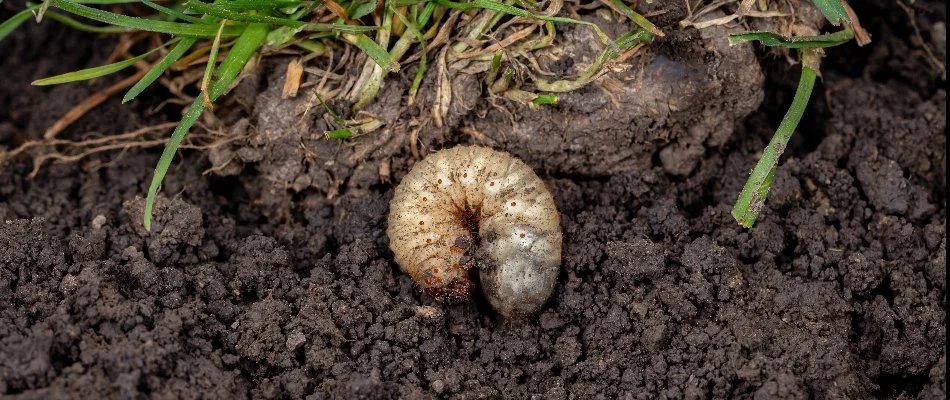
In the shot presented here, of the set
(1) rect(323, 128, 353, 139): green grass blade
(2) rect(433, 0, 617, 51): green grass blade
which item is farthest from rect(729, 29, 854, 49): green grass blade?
(1) rect(323, 128, 353, 139): green grass blade

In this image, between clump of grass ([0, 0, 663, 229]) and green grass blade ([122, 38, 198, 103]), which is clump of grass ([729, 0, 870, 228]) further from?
green grass blade ([122, 38, 198, 103])

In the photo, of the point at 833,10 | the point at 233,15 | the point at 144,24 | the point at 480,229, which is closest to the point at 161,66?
the point at 144,24

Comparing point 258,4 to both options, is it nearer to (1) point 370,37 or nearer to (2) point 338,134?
(1) point 370,37

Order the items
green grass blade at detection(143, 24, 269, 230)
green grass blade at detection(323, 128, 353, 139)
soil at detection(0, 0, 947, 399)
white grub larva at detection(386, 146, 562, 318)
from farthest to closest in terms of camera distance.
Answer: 1. green grass blade at detection(323, 128, 353, 139)
2. green grass blade at detection(143, 24, 269, 230)
3. white grub larva at detection(386, 146, 562, 318)
4. soil at detection(0, 0, 947, 399)

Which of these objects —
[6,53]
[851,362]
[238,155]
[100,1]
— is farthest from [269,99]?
[851,362]

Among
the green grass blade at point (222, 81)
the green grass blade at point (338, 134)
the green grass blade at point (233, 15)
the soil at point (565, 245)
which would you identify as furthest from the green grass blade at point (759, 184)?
the green grass blade at point (222, 81)

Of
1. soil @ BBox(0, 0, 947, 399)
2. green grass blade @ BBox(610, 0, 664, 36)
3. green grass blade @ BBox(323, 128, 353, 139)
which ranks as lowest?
soil @ BBox(0, 0, 947, 399)

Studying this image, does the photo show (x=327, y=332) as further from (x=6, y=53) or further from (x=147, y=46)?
(x=6, y=53)
